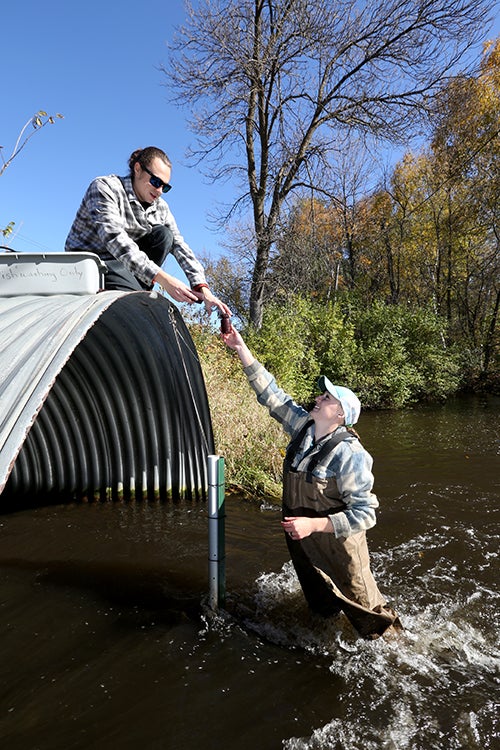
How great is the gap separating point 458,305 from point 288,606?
25347 mm

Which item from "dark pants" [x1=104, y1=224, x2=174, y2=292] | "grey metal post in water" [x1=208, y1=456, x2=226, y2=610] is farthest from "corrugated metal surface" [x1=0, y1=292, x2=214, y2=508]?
"grey metal post in water" [x1=208, y1=456, x2=226, y2=610]

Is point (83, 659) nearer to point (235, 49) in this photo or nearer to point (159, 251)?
point (159, 251)

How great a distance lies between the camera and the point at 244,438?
831cm

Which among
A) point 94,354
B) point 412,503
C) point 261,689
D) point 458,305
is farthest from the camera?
point 458,305

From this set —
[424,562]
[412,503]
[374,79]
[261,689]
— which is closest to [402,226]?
[374,79]

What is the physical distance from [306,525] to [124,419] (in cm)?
399

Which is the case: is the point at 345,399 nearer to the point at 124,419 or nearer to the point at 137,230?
the point at 137,230

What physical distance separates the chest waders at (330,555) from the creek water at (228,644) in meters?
0.32

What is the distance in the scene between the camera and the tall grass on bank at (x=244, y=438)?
750 centimetres

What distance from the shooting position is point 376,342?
19297 millimetres

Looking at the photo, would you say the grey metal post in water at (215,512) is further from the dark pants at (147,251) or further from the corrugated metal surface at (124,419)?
the dark pants at (147,251)

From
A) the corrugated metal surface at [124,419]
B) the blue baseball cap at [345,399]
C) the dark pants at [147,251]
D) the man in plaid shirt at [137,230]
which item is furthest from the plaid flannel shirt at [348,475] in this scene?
the dark pants at [147,251]

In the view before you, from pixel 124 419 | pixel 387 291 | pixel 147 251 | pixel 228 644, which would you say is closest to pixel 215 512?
pixel 228 644

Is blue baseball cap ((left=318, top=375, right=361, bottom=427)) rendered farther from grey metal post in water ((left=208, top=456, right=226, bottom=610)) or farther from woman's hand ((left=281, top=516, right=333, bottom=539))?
grey metal post in water ((left=208, top=456, right=226, bottom=610))
